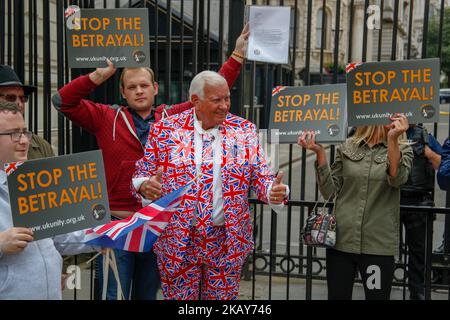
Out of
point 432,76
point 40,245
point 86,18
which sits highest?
point 86,18

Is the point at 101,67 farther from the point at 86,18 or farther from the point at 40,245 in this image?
the point at 40,245

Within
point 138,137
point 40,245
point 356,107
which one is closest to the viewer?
point 40,245

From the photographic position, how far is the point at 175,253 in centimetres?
329

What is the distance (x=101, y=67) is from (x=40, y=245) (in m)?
1.43

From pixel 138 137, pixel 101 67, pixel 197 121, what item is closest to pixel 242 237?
pixel 197 121

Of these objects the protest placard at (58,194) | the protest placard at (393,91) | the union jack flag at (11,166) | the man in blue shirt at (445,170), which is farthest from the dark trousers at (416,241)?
the union jack flag at (11,166)

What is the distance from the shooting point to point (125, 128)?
12.2ft

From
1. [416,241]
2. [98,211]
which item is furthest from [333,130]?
[416,241]

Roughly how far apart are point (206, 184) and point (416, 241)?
8.93ft

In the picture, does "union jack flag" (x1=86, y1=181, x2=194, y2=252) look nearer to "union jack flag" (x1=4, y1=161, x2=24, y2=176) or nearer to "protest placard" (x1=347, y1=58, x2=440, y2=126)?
"union jack flag" (x1=4, y1=161, x2=24, y2=176)

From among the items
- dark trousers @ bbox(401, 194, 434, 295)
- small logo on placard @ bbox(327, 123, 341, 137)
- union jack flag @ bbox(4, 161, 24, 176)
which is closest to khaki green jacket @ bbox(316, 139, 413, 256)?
small logo on placard @ bbox(327, 123, 341, 137)

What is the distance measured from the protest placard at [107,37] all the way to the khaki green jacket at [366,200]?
1.34 meters

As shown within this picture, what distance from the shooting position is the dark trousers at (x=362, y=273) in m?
3.65

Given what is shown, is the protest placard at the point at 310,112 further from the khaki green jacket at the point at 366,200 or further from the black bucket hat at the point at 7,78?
the black bucket hat at the point at 7,78
